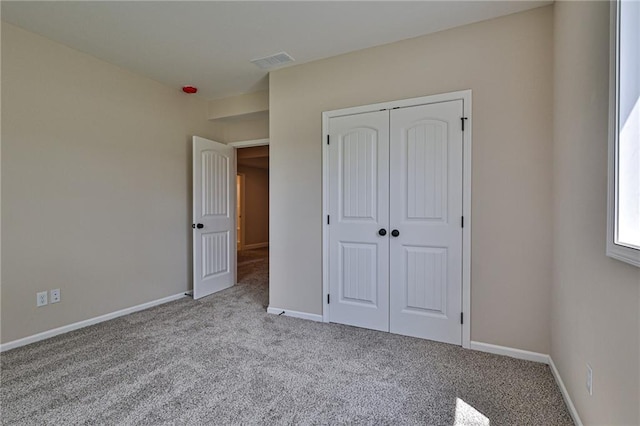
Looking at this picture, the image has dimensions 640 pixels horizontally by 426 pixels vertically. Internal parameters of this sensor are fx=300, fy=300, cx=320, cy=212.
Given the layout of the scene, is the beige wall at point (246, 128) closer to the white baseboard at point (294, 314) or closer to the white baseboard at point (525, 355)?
the white baseboard at point (294, 314)

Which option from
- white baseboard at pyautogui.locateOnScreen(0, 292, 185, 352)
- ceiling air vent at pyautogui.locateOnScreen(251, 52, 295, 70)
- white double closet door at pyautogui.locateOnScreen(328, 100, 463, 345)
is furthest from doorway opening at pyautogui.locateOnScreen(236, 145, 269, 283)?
white double closet door at pyautogui.locateOnScreen(328, 100, 463, 345)

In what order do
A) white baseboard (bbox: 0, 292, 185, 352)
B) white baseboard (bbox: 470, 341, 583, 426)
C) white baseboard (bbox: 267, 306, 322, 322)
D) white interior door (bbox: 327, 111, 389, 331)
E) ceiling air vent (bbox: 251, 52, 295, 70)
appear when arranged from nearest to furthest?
1. white baseboard (bbox: 470, 341, 583, 426)
2. white baseboard (bbox: 0, 292, 185, 352)
3. white interior door (bbox: 327, 111, 389, 331)
4. ceiling air vent (bbox: 251, 52, 295, 70)
5. white baseboard (bbox: 267, 306, 322, 322)

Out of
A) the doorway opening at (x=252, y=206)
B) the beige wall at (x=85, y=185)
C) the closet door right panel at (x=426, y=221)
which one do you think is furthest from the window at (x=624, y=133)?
the doorway opening at (x=252, y=206)

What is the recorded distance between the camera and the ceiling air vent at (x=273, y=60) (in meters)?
2.97

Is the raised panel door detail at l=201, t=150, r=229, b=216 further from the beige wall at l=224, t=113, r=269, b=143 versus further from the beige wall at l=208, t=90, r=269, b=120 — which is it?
the beige wall at l=208, t=90, r=269, b=120

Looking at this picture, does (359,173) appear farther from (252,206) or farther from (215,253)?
(252,206)

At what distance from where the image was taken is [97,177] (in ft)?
10.1

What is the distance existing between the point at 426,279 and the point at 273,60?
259cm

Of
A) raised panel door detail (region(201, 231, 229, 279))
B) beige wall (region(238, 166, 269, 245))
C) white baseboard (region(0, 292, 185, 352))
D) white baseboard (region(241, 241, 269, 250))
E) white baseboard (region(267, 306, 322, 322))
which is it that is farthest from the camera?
beige wall (region(238, 166, 269, 245))

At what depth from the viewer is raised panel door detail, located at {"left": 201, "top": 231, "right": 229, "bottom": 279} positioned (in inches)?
156

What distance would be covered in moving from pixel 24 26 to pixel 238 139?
2.41 meters

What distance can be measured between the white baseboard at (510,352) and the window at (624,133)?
1425 mm

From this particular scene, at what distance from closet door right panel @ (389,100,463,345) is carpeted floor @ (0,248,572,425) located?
0.23 meters

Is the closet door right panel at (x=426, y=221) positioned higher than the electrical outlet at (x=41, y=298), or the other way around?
the closet door right panel at (x=426, y=221)
